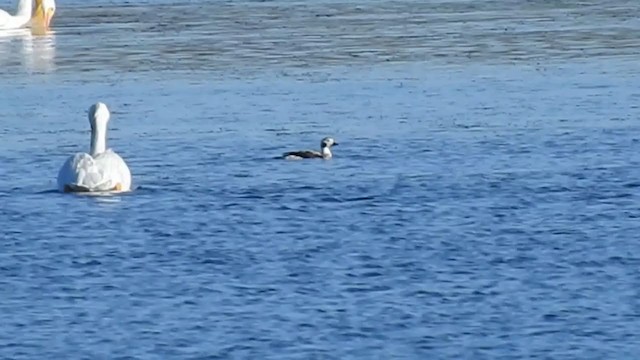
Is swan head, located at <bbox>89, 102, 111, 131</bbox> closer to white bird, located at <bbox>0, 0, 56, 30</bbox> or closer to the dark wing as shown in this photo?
the dark wing

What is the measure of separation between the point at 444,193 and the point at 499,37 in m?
15.9

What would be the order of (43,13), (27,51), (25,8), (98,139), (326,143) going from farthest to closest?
(25,8), (43,13), (27,51), (326,143), (98,139)

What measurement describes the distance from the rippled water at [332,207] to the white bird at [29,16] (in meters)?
10.4

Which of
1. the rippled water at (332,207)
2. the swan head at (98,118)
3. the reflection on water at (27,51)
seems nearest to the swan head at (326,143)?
the rippled water at (332,207)

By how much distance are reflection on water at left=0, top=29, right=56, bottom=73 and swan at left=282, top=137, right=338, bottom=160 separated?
9988mm

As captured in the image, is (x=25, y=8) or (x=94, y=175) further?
(x=25, y=8)

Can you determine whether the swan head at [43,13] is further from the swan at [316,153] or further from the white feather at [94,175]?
the white feather at [94,175]

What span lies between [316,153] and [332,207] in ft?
8.05

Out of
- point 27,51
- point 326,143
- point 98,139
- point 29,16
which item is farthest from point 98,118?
Answer: point 29,16

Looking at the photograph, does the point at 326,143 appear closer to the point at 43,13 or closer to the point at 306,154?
the point at 306,154

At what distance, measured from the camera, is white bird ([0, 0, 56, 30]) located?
133 feet

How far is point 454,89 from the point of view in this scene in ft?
79.0

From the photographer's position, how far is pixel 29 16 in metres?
42.0

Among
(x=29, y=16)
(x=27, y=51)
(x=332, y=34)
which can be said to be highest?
→ (x=332, y=34)
